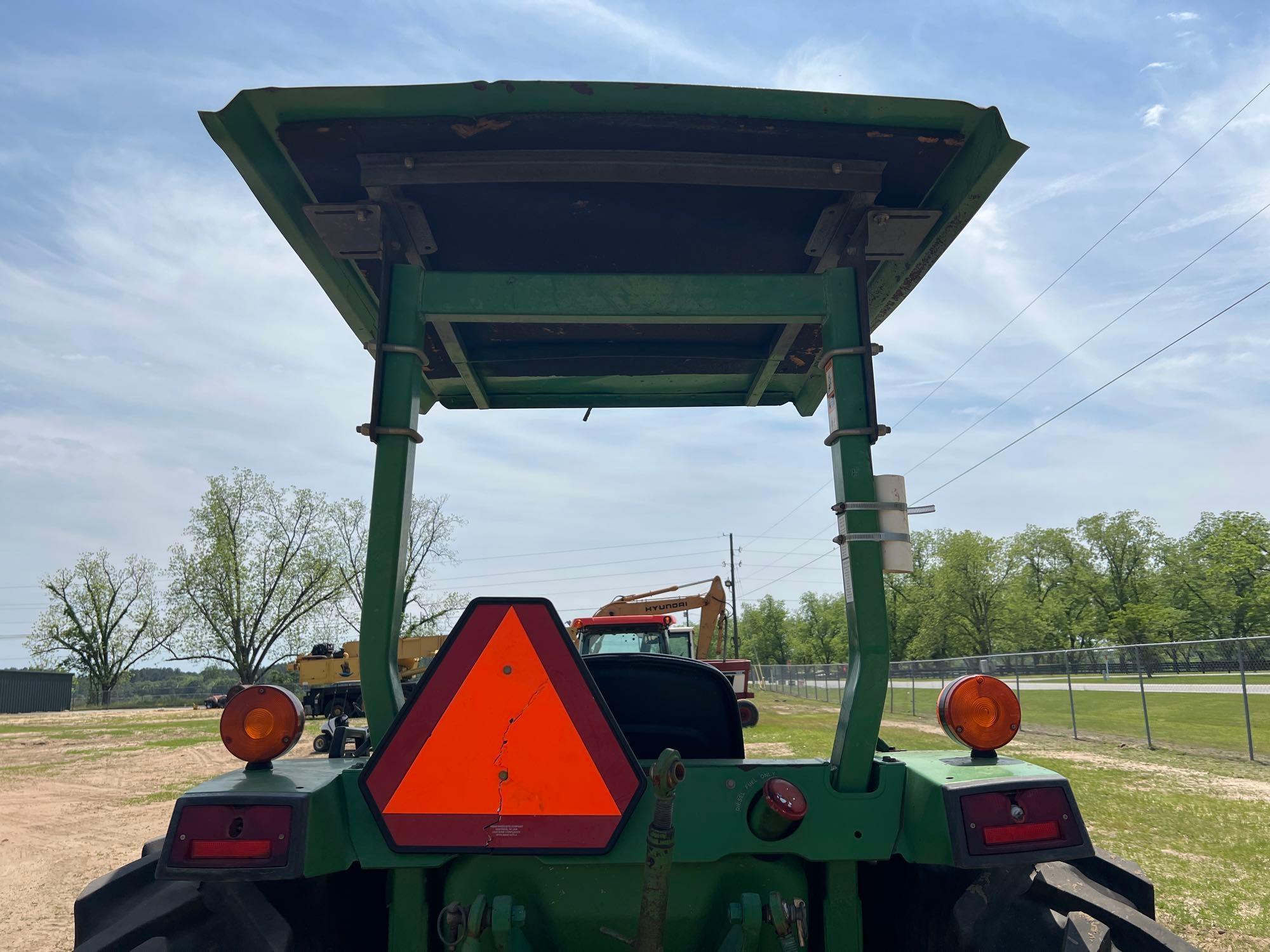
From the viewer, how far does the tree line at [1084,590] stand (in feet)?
201

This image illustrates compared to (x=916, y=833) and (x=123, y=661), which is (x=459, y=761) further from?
(x=123, y=661)

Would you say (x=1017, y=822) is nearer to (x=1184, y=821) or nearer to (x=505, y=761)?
(x=505, y=761)

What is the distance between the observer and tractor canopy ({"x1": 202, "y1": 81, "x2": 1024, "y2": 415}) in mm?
2061

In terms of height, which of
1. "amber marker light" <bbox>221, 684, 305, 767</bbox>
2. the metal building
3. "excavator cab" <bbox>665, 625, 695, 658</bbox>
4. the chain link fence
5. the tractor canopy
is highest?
the tractor canopy

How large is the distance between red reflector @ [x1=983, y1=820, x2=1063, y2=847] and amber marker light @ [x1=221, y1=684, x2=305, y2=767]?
1.58m

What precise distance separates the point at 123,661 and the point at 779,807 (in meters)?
67.3

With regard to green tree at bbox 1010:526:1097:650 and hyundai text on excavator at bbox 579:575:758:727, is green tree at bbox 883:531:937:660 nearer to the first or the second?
green tree at bbox 1010:526:1097:650

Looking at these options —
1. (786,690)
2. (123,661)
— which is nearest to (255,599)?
(123,661)

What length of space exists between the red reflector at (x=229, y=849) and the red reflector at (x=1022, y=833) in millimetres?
1542

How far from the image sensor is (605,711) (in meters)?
1.78

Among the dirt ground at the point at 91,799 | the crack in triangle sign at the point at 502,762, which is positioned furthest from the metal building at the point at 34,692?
the crack in triangle sign at the point at 502,762

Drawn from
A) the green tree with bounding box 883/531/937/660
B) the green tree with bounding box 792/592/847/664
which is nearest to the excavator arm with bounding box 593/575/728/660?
the green tree with bounding box 883/531/937/660

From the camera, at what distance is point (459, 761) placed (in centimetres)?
176

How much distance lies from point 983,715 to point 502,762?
1.17 meters
